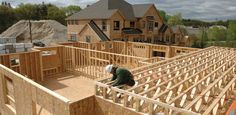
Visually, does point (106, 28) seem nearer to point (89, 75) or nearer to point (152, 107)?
point (89, 75)

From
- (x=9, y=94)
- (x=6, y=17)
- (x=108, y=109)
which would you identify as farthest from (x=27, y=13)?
(x=108, y=109)

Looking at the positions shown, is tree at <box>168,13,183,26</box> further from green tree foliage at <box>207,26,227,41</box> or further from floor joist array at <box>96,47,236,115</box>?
floor joist array at <box>96,47,236,115</box>

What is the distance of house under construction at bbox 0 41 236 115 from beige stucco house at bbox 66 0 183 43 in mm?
7376

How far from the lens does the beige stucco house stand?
2045 cm

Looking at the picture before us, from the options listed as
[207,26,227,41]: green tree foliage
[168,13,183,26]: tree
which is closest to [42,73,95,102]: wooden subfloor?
[207,26,227,41]: green tree foliage

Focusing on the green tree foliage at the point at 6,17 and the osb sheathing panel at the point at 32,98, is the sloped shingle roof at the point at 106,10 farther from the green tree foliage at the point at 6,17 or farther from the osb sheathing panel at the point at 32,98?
the green tree foliage at the point at 6,17

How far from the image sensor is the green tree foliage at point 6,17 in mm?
40500

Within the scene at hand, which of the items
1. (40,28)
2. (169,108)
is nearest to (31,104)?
(169,108)

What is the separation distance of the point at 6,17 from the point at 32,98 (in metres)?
43.3

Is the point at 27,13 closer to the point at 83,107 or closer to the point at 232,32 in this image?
the point at 83,107

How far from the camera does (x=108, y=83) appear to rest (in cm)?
506

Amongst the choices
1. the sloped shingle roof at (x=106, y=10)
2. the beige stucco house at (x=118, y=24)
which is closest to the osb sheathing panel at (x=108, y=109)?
the beige stucco house at (x=118, y=24)

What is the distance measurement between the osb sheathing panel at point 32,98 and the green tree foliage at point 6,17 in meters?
39.8

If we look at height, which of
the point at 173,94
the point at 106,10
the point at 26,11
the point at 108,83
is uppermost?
the point at 26,11
